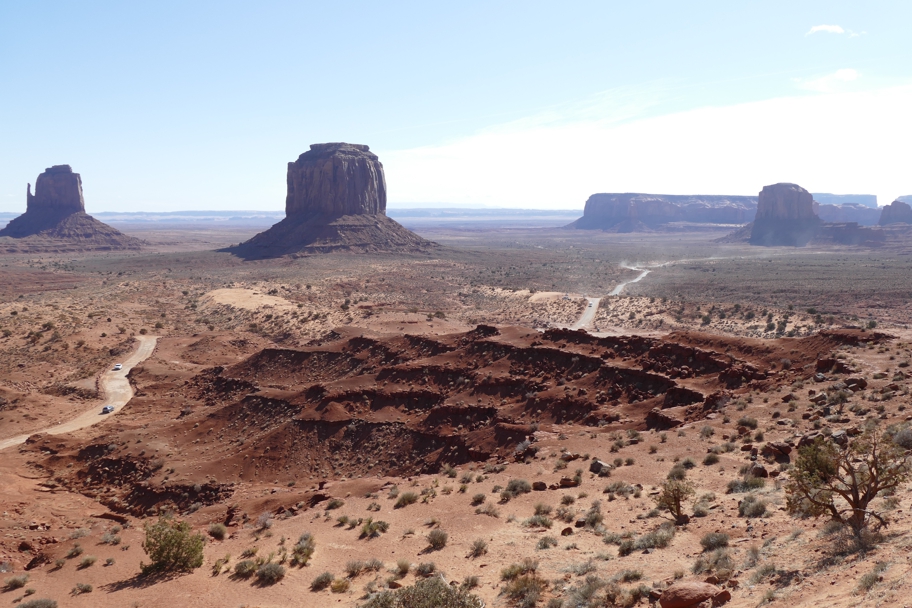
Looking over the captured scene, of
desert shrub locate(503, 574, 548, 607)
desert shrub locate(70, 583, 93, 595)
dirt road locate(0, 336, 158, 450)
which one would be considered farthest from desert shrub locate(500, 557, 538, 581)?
dirt road locate(0, 336, 158, 450)

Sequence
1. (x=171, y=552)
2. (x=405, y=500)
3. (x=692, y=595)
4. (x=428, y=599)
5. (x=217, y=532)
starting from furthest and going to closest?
(x=405, y=500) → (x=217, y=532) → (x=171, y=552) → (x=428, y=599) → (x=692, y=595)

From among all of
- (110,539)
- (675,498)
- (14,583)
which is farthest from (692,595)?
(110,539)

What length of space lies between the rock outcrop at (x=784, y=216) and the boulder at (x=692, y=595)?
186331 millimetres

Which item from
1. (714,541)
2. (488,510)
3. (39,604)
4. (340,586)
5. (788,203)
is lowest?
(39,604)

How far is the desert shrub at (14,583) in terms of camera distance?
49.1 ft

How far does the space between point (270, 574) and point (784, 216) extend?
204363mm

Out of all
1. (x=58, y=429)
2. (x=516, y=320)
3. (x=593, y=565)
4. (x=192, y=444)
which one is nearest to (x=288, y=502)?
(x=192, y=444)

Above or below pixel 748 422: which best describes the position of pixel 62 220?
above

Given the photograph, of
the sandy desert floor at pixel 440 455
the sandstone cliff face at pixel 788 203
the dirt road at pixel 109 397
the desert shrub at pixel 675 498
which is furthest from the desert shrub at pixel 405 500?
the sandstone cliff face at pixel 788 203

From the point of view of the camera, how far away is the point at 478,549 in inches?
580

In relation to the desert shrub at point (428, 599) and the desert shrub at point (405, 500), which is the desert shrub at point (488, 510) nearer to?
the desert shrub at point (405, 500)

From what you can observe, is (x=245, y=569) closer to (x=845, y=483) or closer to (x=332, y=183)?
(x=845, y=483)

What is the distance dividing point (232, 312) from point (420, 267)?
157ft

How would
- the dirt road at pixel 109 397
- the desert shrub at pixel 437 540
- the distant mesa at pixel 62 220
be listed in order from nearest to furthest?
the desert shrub at pixel 437 540 < the dirt road at pixel 109 397 < the distant mesa at pixel 62 220
